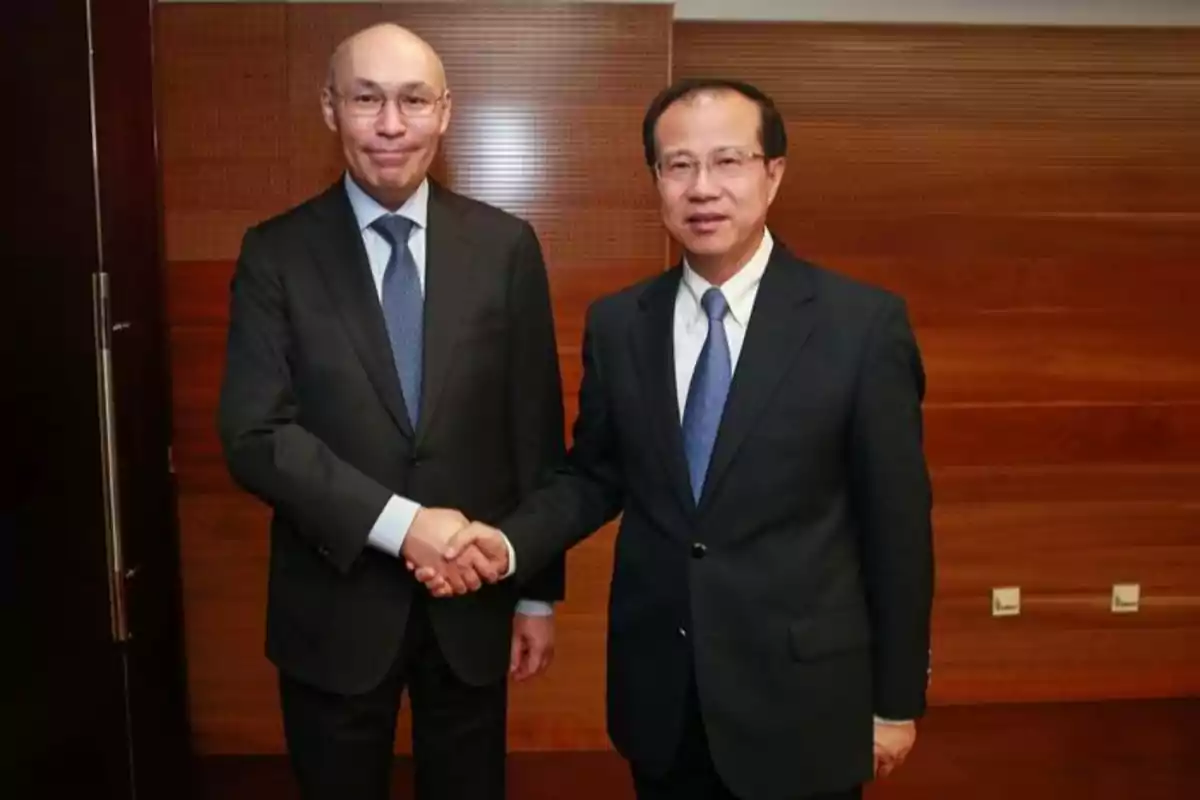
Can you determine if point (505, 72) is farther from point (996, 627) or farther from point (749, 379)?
point (996, 627)

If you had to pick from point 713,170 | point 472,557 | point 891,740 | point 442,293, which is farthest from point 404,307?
point 891,740

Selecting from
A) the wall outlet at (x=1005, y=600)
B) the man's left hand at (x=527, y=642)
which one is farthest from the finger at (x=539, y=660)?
the wall outlet at (x=1005, y=600)

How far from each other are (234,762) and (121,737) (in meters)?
0.64

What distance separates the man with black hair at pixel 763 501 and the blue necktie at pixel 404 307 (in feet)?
0.77

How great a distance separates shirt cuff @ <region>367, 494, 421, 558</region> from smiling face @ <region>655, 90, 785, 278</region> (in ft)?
1.73

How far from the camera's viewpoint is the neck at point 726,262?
151cm

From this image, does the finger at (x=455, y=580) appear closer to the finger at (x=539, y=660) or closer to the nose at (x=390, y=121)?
the finger at (x=539, y=660)

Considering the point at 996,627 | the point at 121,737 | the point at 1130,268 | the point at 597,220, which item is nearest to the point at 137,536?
the point at 121,737

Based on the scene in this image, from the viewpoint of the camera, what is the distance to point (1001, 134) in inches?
116

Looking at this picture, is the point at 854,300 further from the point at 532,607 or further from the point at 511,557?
the point at 532,607

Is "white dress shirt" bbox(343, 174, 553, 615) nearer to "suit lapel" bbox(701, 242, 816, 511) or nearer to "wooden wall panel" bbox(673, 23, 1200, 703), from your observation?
"suit lapel" bbox(701, 242, 816, 511)

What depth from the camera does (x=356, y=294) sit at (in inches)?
62.6

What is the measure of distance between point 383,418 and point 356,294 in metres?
0.18

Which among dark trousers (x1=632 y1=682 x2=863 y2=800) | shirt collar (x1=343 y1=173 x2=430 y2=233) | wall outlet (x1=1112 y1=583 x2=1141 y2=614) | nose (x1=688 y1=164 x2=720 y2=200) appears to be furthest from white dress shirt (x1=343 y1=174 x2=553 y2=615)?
wall outlet (x1=1112 y1=583 x2=1141 y2=614)
